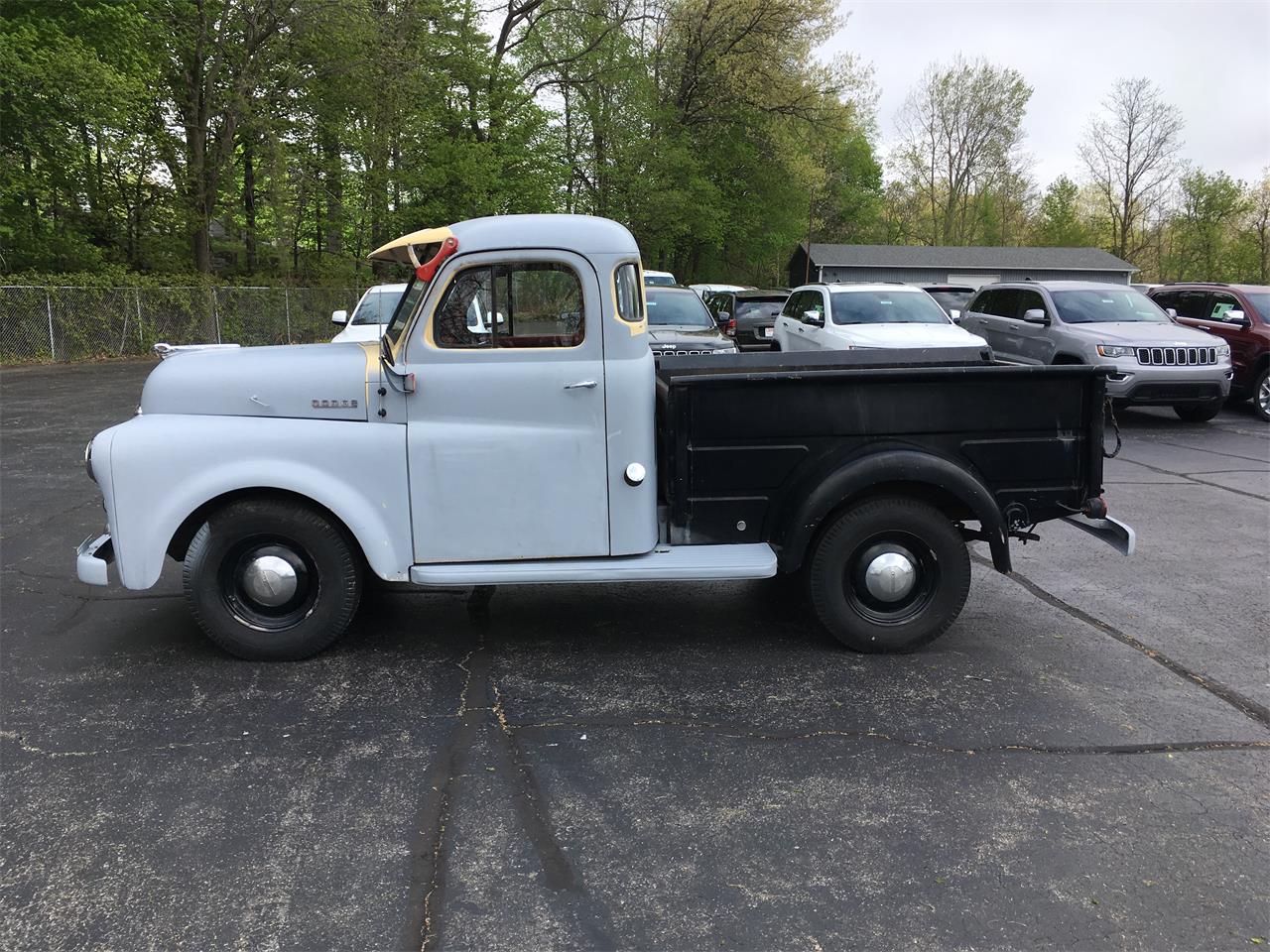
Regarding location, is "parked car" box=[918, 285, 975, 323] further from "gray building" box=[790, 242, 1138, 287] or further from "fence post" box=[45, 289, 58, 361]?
"gray building" box=[790, 242, 1138, 287]

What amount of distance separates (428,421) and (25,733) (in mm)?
2197

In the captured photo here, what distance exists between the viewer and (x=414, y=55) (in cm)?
2669

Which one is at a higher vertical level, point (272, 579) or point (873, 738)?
point (272, 579)

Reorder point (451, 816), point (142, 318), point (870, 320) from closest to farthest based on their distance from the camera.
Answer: point (451, 816) → point (870, 320) → point (142, 318)

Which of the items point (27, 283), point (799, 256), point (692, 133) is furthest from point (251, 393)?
point (799, 256)

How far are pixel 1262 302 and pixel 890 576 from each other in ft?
44.6

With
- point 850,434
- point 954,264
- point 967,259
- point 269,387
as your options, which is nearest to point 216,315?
point 269,387

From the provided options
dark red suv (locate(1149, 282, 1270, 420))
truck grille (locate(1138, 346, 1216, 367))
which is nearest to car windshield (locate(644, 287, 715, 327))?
truck grille (locate(1138, 346, 1216, 367))

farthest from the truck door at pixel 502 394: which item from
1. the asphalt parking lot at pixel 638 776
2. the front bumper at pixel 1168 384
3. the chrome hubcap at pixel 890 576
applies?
the front bumper at pixel 1168 384

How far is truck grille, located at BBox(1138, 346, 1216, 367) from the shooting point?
12.3m

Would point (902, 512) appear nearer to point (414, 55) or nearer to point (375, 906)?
point (375, 906)

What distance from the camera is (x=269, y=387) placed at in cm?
466

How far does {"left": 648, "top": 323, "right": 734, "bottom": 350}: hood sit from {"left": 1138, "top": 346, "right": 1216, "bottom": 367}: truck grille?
18.2 ft

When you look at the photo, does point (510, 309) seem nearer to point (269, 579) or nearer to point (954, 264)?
point (269, 579)
